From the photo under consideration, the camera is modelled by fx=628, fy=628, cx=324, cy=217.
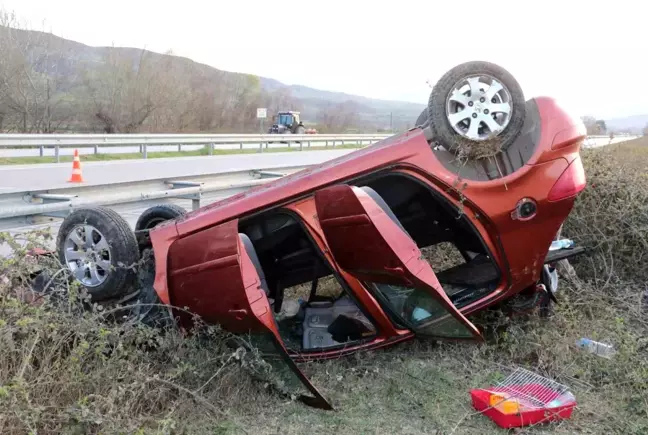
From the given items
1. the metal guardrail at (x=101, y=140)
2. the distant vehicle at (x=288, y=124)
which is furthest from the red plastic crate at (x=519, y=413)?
the distant vehicle at (x=288, y=124)

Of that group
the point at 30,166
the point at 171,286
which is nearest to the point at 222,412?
the point at 171,286

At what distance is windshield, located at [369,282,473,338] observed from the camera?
11.3ft

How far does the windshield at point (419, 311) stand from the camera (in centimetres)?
346

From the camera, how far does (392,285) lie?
351cm

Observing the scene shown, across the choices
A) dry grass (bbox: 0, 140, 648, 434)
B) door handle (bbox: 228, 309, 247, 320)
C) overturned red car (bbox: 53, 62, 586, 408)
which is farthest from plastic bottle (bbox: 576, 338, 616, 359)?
door handle (bbox: 228, 309, 247, 320)

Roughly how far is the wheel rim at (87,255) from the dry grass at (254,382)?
477 millimetres

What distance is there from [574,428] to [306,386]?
1.41m

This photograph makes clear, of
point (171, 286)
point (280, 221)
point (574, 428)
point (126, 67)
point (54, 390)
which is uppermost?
point (126, 67)

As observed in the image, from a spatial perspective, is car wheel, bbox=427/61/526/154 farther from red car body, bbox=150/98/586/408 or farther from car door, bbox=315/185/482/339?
car door, bbox=315/185/482/339

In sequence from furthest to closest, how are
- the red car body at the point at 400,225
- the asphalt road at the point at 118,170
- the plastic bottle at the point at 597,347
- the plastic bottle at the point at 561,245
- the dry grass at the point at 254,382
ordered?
the asphalt road at the point at 118,170
the plastic bottle at the point at 561,245
the plastic bottle at the point at 597,347
the red car body at the point at 400,225
the dry grass at the point at 254,382

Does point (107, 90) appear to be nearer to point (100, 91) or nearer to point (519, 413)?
point (100, 91)

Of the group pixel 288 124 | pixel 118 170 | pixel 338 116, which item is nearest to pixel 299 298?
pixel 118 170

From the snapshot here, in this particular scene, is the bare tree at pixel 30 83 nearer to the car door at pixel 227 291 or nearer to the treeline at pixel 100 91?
the treeline at pixel 100 91

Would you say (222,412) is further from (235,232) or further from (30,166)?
(30,166)
